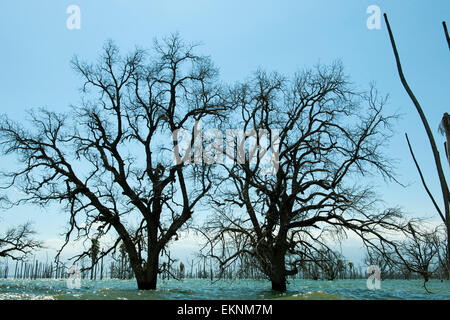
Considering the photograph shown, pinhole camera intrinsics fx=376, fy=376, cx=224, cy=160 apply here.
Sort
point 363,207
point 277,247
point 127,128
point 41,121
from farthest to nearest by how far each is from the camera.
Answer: point 127,128, point 41,121, point 277,247, point 363,207

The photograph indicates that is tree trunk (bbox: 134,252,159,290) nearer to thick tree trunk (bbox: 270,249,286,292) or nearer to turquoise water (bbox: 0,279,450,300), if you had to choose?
turquoise water (bbox: 0,279,450,300)

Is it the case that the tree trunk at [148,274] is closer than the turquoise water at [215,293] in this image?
No

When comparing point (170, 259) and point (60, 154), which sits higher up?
point (60, 154)

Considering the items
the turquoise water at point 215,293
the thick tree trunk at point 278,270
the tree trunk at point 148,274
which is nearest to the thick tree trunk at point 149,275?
the tree trunk at point 148,274

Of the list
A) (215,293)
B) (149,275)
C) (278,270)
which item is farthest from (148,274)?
(278,270)

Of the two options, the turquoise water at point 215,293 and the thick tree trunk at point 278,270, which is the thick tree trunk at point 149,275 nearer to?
the turquoise water at point 215,293

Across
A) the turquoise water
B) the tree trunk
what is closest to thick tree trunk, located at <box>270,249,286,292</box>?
the turquoise water

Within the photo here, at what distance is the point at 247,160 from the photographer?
790 inches

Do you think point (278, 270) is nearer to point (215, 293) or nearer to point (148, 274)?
point (215, 293)

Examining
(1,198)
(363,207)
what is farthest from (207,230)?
(1,198)

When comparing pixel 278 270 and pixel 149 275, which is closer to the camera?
pixel 278 270
